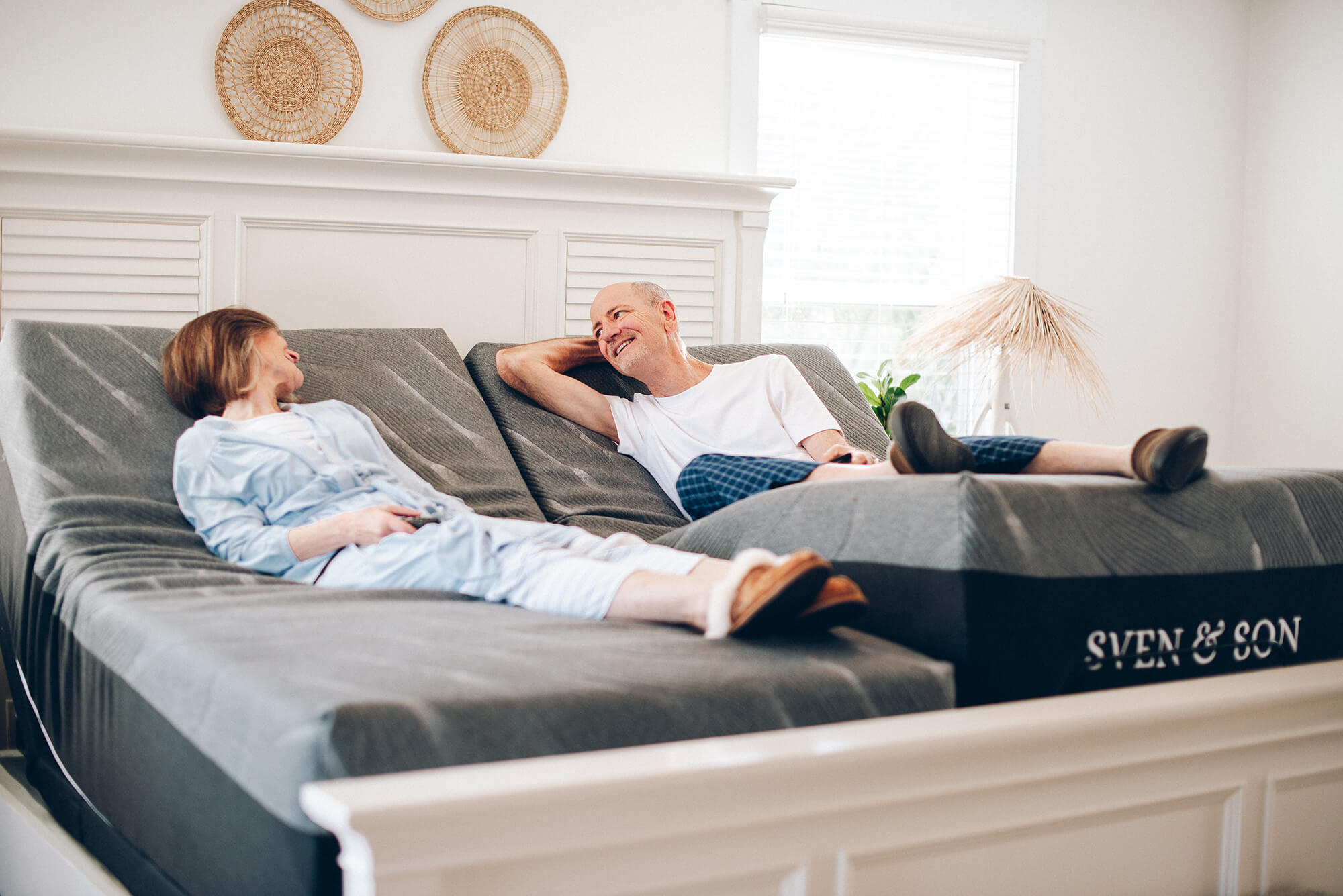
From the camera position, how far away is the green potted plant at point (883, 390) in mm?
3387

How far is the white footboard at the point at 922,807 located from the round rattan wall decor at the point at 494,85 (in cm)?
239

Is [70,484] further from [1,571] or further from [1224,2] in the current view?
[1224,2]

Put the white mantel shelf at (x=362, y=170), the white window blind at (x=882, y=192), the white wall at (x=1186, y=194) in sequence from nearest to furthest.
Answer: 1. the white mantel shelf at (x=362, y=170)
2. the white window blind at (x=882, y=192)
3. the white wall at (x=1186, y=194)

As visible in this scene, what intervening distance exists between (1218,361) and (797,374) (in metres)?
2.61

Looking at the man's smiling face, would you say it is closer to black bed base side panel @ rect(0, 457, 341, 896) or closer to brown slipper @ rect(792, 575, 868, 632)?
black bed base side panel @ rect(0, 457, 341, 896)

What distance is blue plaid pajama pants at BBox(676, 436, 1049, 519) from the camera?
1.63 meters

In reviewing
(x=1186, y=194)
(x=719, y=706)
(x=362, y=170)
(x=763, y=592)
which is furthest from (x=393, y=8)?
(x=1186, y=194)

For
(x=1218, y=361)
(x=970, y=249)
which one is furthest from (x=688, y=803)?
(x=1218, y=361)

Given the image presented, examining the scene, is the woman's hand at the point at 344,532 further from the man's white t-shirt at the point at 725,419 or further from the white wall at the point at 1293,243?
the white wall at the point at 1293,243

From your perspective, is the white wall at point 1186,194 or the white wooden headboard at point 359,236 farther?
the white wall at point 1186,194

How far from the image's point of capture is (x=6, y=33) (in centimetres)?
260

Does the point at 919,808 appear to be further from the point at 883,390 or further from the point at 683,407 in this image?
the point at 883,390

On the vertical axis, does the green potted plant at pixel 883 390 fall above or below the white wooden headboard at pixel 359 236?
below

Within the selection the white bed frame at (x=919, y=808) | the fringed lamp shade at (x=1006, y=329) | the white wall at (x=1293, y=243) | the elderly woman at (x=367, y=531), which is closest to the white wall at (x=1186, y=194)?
the white wall at (x=1293, y=243)
